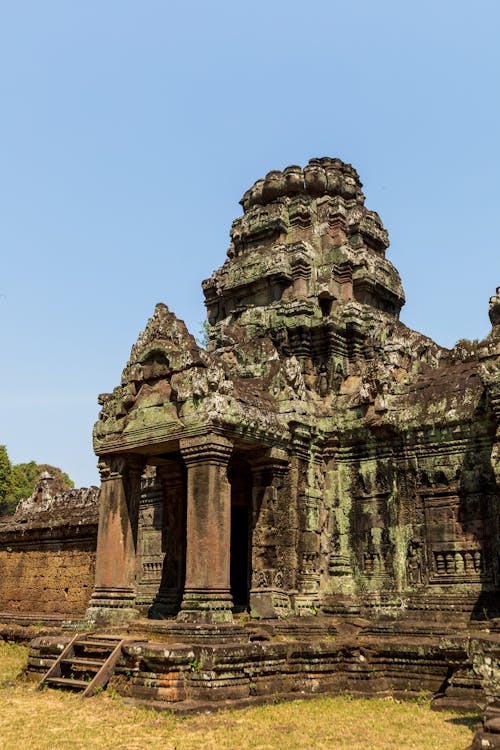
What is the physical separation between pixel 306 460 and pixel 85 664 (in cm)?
485

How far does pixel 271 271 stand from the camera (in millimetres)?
15016

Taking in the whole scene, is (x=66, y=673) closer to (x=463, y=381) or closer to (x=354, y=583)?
(x=354, y=583)

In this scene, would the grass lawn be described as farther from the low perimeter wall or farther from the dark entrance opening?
the low perimeter wall

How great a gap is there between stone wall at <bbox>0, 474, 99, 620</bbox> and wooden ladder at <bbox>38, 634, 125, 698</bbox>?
6444mm

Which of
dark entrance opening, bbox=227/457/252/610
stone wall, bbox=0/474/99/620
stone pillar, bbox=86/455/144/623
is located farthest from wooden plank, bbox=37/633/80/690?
stone wall, bbox=0/474/99/620

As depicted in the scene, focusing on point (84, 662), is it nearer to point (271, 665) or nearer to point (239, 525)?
point (271, 665)

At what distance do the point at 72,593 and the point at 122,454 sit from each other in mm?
6448

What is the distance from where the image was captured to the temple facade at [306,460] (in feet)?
36.7

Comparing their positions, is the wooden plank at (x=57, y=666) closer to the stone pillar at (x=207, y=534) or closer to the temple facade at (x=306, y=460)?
the temple facade at (x=306, y=460)

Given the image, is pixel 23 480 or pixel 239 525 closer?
pixel 239 525

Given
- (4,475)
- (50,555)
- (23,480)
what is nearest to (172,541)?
(50,555)

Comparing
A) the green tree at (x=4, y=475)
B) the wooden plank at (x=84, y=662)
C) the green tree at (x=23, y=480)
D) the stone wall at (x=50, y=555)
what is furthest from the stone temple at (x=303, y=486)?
the green tree at (x=4, y=475)

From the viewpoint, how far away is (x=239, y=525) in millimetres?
14195

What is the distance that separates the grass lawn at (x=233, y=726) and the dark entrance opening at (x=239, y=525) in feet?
13.9
